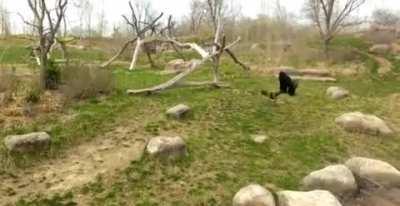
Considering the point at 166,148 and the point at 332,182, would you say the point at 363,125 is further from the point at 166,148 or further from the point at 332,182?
the point at 166,148

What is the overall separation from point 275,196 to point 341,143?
143 inches

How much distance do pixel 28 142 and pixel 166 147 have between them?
2.31 metres

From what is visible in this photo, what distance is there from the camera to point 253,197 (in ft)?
24.2

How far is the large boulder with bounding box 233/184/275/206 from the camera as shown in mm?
7316

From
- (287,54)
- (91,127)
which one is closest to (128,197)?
(91,127)

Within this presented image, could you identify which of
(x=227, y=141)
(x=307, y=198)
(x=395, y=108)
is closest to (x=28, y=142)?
(x=227, y=141)

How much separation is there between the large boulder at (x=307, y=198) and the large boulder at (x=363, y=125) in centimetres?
448

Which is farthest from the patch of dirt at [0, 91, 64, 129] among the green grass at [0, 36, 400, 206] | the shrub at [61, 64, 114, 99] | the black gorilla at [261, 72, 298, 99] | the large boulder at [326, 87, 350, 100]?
the large boulder at [326, 87, 350, 100]

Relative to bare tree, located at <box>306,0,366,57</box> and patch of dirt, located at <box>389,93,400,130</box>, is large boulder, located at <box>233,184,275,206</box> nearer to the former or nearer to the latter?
patch of dirt, located at <box>389,93,400,130</box>

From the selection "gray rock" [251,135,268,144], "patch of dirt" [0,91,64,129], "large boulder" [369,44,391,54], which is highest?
"large boulder" [369,44,391,54]

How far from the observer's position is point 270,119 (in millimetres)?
12320

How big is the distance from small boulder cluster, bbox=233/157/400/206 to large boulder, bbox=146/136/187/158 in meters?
1.65

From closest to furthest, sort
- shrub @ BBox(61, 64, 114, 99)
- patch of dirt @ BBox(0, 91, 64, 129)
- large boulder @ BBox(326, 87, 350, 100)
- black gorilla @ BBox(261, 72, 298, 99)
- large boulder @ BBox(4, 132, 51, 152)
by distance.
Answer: large boulder @ BBox(4, 132, 51, 152)
patch of dirt @ BBox(0, 91, 64, 129)
shrub @ BBox(61, 64, 114, 99)
black gorilla @ BBox(261, 72, 298, 99)
large boulder @ BBox(326, 87, 350, 100)

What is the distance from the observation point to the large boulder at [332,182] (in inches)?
328
